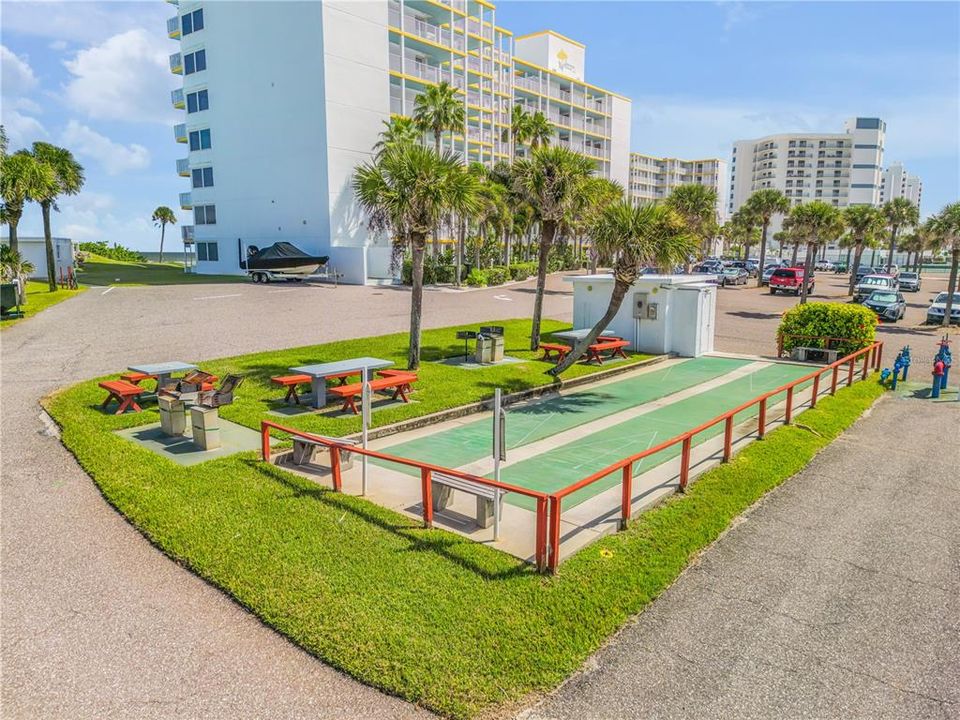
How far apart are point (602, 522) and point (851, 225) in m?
47.2

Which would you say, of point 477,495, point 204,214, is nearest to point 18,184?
point 204,214

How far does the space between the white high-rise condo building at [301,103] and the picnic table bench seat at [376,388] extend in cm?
3037

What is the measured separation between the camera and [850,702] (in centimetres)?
505

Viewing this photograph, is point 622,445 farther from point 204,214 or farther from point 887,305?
point 204,214

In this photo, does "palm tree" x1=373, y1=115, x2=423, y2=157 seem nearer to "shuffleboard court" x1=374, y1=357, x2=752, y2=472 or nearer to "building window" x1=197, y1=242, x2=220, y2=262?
"building window" x1=197, y1=242, x2=220, y2=262

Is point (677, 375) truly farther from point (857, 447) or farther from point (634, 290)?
point (857, 447)

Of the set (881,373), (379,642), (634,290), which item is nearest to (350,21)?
(634,290)

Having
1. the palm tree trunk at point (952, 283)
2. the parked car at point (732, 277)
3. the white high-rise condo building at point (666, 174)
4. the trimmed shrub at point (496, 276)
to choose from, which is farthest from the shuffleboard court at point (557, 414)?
the white high-rise condo building at point (666, 174)

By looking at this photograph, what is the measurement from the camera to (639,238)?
598 inches

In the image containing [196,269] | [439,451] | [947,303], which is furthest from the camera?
[196,269]

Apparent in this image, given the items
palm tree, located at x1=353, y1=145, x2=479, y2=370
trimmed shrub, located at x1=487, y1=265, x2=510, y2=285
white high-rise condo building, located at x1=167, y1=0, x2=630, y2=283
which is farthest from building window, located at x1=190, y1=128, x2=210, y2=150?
palm tree, located at x1=353, y1=145, x2=479, y2=370

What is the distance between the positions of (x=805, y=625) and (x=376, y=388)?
890 cm

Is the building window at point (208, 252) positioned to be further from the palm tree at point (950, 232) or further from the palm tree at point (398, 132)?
the palm tree at point (950, 232)

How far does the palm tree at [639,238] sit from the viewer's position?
49.7ft
